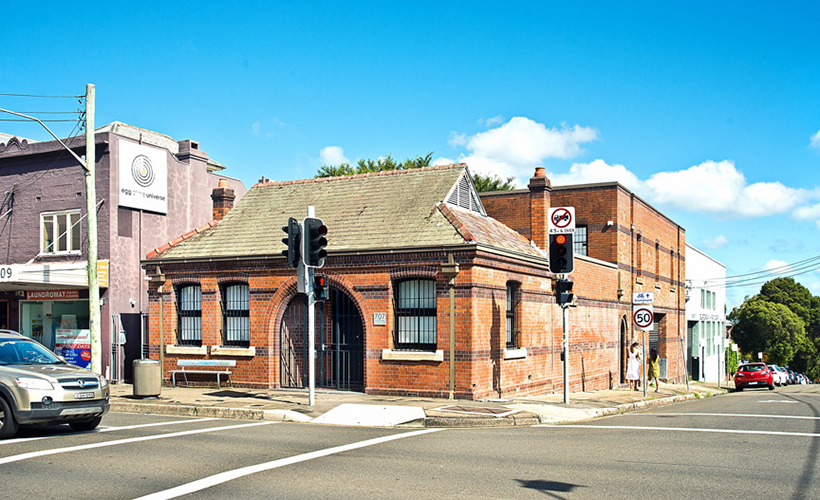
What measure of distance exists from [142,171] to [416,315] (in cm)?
1180

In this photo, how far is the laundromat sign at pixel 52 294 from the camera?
2445cm

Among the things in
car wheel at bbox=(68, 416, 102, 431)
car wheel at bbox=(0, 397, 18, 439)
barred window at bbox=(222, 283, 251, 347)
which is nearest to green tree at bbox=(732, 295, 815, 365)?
barred window at bbox=(222, 283, 251, 347)

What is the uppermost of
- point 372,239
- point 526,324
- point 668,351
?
point 372,239

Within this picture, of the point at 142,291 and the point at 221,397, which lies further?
the point at 142,291

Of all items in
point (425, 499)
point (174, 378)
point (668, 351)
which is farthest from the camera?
point (668, 351)

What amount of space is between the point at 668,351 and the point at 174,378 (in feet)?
83.4

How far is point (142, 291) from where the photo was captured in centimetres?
2488

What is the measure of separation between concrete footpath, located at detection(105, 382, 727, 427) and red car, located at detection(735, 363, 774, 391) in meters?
20.4

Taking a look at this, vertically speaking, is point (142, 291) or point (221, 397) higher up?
point (142, 291)

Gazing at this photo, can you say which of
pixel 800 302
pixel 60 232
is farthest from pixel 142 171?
pixel 800 302

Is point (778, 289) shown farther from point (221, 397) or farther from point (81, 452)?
point (81, 452)

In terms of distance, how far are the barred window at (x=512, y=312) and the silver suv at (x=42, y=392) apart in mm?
10823

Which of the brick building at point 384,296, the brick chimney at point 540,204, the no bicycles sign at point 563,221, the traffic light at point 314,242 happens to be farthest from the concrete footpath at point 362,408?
A: the brick chimney at point 540,204

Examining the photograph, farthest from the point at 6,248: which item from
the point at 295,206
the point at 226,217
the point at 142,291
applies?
the point at 295,206
